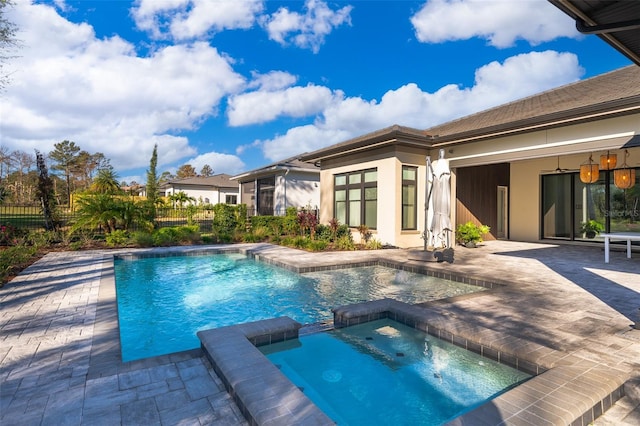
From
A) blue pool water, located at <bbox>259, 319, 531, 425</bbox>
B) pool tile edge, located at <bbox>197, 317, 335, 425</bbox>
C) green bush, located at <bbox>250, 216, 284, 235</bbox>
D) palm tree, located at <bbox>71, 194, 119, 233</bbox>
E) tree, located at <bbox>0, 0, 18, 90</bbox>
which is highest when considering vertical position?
tree, located at <bbox>0, 0, 18, 90</bbox>

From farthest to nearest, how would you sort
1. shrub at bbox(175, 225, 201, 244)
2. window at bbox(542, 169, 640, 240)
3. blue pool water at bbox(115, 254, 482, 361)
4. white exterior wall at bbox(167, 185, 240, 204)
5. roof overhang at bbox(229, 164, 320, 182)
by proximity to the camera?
white exterior wall at bbox(167, 185, 240, 204)
roof overhang at bbox(229, 164, 320, 182)
shrub at bbox(175, 225, 201, 244)
window at bbox(542, 169, 640, 240)
blue pool water at bbox(115, 254, 482, 361)

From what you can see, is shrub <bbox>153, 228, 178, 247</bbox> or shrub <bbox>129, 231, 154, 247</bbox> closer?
shrub <bbox>129, 231, 154, 247</bbox>

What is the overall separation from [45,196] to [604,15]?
16127 mm

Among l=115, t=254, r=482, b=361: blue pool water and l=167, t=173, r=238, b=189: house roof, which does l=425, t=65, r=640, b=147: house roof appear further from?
l=167, t=173, r=238, b=189: house roof

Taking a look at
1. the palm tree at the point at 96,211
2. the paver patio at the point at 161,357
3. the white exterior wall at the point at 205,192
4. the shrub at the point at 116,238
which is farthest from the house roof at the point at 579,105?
the white exterior wall at the point at 205,192

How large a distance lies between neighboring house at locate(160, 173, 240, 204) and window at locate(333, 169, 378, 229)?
21389mm

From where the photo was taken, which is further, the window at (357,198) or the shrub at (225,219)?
the shrub at (225,219)

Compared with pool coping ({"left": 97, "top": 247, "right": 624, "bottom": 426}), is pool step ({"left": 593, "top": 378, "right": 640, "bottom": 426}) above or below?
below

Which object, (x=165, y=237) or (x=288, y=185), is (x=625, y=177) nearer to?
(x=288, y=185)

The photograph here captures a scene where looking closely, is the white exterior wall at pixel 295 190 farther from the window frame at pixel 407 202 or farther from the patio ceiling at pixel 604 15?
the patio ceiling at pixel 604 15

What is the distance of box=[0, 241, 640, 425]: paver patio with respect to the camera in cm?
253

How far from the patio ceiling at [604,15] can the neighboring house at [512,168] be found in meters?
5.41

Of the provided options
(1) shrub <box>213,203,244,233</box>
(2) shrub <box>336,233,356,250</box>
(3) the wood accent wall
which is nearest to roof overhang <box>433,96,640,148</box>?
(3) the wood accent wall

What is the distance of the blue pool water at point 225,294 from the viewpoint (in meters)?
4.95
